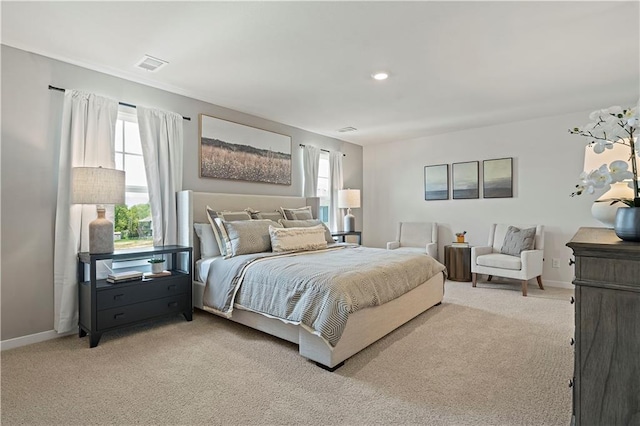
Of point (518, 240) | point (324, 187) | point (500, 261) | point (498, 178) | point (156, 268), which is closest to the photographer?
point (156, 268)

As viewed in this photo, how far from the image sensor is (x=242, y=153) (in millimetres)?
4535

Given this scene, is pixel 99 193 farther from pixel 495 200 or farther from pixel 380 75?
pixel 495 200

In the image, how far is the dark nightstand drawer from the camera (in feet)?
9.23

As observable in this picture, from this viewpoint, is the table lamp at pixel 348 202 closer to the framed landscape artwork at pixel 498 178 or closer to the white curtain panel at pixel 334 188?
the white curtain panel at pixel 334 188

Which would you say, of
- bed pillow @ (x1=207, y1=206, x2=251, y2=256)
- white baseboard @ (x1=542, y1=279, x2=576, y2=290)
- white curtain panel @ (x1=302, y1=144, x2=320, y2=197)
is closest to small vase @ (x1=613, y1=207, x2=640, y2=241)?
bed pillow @ (x1=207, y1=206, x2=251, y2=256)

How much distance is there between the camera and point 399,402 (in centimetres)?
195

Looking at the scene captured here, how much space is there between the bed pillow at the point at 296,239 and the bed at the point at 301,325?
0.29 metres

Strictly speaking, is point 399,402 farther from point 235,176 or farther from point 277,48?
point 235,176

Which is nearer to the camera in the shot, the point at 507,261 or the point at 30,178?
the point at 30,178

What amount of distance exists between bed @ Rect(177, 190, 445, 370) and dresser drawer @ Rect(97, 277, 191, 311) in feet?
0.87

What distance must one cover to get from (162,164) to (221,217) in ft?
2.73

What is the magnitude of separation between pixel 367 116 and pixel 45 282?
4.09 metres

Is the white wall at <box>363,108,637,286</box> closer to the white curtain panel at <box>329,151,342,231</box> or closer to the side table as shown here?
the side table

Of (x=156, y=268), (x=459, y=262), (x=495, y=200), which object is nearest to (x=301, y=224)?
(x=156, y=268)
